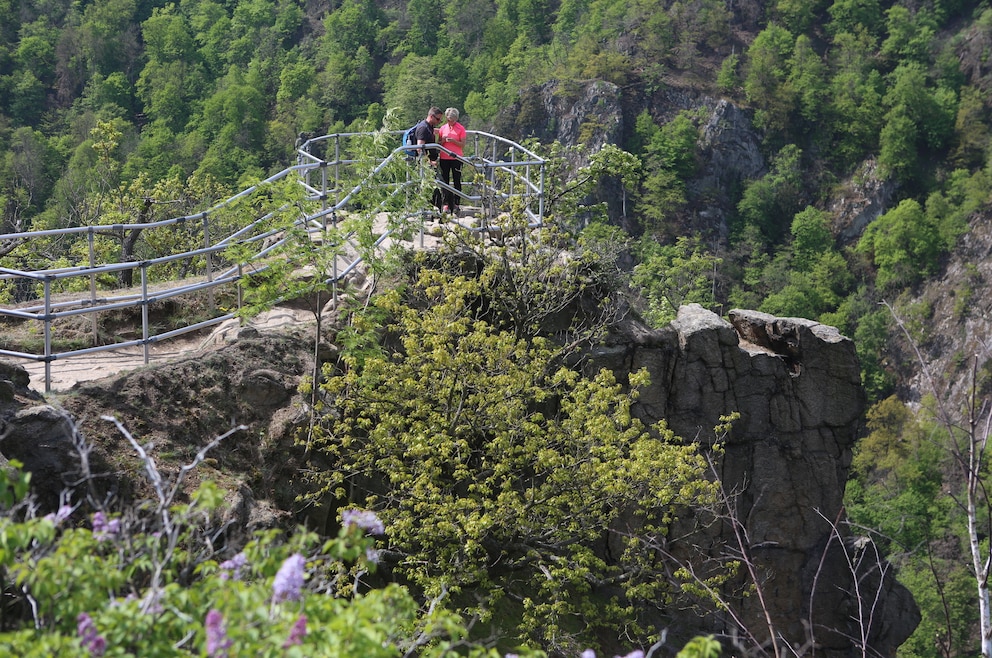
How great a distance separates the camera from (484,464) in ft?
38.5

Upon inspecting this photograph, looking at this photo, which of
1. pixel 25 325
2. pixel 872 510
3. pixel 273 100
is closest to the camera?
pixel 25 325

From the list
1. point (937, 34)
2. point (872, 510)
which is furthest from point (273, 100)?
point (872, 510)

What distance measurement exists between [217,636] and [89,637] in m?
0.56

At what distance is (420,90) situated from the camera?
8600cm

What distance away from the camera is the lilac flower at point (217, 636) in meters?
5.11

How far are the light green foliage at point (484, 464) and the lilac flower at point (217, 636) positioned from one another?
5.72m

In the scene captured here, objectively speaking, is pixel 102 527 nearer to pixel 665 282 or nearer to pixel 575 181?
pixel 575 181

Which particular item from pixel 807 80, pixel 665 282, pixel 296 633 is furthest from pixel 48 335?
pixel 807 80

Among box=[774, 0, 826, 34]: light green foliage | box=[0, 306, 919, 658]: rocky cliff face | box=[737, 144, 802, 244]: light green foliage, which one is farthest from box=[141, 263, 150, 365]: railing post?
box=[774, 0, 826, 34]: light green foliage

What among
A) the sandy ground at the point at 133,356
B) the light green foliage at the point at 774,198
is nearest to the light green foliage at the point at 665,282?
the sandy ground at the point at 133,356

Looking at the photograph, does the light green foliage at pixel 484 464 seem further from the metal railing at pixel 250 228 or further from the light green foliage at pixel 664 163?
the light green foliage at pixel 664 163

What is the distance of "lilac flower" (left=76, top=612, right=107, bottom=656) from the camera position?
518 centimetres

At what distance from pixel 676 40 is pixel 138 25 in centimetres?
4421

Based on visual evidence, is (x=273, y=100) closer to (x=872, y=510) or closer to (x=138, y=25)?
(x=138, y=25)
